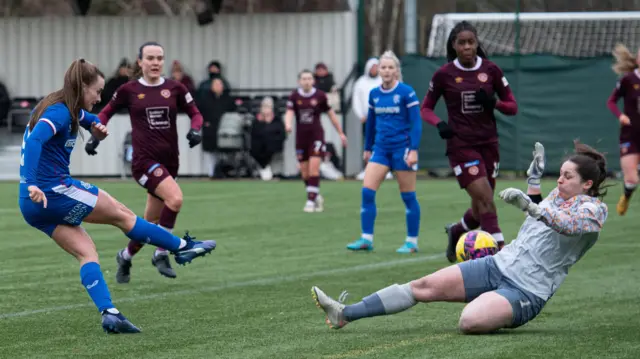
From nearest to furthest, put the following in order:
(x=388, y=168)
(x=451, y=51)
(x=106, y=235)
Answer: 1. (x=451, y=51)
2. (x=388, y=168)
3. (x=106, y=235)

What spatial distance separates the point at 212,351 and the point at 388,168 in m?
6.39

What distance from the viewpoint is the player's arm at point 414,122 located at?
12945 mm

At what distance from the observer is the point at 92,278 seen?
26.1ft

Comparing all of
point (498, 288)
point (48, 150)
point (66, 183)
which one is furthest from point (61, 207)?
point (498, 288)

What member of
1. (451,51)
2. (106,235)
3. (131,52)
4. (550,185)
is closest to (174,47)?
(131,52)

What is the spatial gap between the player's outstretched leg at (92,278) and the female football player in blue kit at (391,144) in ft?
17.6

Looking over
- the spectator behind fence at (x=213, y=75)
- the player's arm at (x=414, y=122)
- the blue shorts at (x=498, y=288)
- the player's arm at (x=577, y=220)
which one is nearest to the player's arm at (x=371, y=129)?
the player's arm at (x=414, y=122)

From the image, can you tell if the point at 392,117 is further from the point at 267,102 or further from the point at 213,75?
the point at 213,75

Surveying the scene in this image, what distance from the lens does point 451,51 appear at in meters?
11.8

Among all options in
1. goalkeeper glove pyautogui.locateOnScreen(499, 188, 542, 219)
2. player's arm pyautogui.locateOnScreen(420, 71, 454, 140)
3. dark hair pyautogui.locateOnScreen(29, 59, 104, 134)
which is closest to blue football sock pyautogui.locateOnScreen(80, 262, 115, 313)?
dark hair pyautogui.locateOnScreen(29, 59, 104, 134)

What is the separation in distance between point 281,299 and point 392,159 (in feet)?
13.6

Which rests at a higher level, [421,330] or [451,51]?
[451,51]

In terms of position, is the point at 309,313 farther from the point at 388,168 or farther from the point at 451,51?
the point at 388,168

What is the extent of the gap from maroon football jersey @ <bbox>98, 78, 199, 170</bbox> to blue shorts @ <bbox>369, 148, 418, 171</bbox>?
2.86 metres
